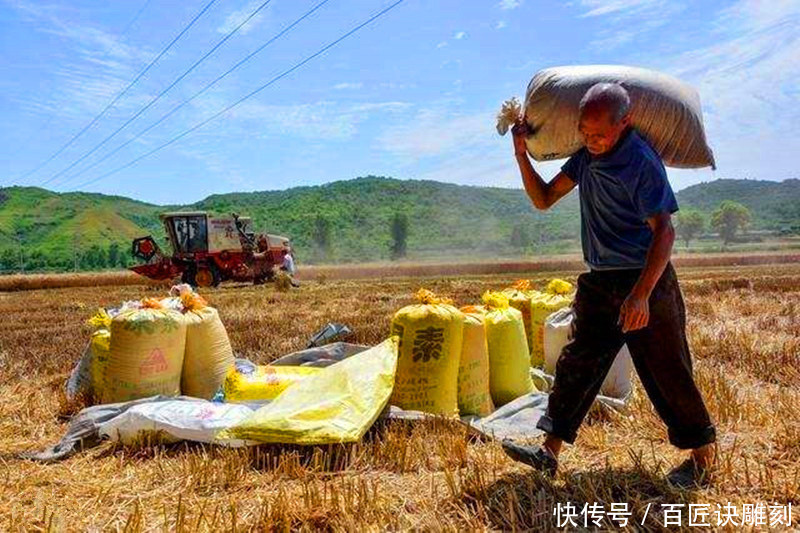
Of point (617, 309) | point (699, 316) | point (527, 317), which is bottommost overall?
point (699, 316)

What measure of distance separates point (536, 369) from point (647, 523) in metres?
2.37

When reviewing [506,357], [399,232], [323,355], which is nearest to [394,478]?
[506,357]

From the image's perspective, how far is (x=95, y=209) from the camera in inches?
4813

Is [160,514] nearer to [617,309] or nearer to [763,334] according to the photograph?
[617,309]

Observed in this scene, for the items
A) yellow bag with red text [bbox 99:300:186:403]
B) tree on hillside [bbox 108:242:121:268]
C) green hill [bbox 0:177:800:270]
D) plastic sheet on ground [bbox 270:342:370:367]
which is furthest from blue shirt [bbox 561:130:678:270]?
tree on hillside [bbox 108:242:121:268]

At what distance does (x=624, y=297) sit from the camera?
2.33 m

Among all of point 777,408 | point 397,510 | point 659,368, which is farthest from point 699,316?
point 397,510

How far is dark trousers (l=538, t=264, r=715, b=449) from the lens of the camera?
2.29 meters

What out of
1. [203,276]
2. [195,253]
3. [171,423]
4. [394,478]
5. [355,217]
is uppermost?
[355,217]

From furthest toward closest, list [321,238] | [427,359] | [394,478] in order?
[321,238] → [427,359] → [394,478]

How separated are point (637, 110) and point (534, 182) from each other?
1.66 ft

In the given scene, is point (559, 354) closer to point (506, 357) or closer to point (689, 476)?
point (506, 357)

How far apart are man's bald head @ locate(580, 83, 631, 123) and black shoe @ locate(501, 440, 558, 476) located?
1.27 metres

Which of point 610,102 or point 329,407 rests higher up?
point 610,102
